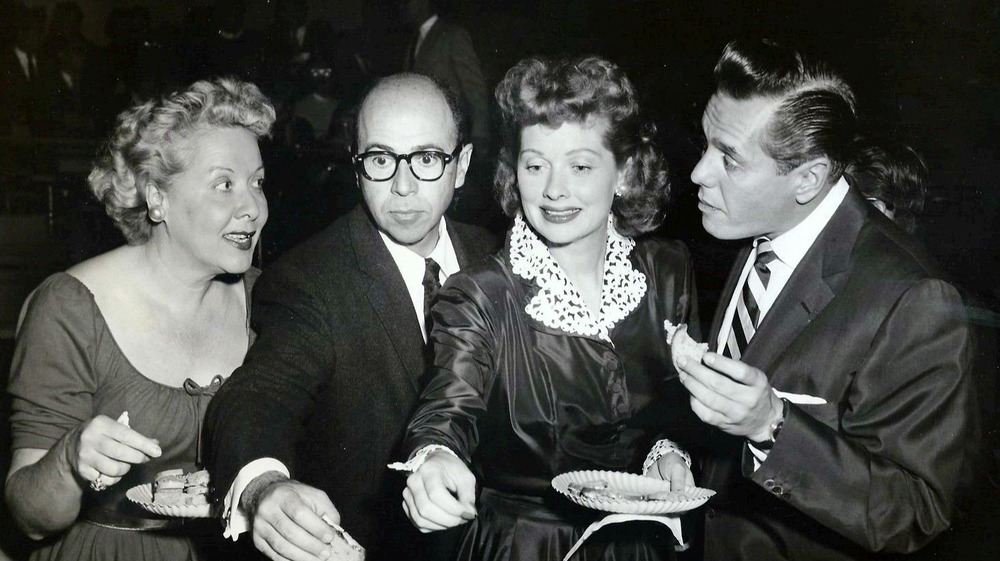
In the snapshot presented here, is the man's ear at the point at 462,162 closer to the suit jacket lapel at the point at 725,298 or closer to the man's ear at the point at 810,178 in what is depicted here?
the suit jacket lapel at the point at 725,298

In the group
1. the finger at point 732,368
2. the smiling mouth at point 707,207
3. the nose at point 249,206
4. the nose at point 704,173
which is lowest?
the finger at point 732,368

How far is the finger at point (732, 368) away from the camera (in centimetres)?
127

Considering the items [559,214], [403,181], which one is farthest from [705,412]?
[403,181]

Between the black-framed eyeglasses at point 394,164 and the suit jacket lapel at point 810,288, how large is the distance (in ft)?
2.74

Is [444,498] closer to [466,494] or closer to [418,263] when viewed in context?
[466,494]

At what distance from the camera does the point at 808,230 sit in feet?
5.38

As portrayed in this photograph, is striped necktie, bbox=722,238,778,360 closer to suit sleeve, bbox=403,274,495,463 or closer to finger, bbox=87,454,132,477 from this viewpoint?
suit sleeve, bbox=403,274,495,463

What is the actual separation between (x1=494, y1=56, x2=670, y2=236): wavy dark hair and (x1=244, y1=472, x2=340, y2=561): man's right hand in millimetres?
761

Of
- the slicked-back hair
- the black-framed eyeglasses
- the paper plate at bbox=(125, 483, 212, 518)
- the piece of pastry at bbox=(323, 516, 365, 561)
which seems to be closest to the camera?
the piece of pastry at bbox=(323, 516, 365, 561)

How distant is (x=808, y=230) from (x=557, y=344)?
1.82ft

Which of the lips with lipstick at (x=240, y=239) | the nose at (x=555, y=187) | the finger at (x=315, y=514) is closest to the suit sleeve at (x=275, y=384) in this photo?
the lips with lipstick at (x=240, y=239)

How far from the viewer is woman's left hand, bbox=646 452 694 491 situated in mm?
1695

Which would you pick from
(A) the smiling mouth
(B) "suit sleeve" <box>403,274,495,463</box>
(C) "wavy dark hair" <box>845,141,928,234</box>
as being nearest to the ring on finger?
(B) "suit sleeve" <box>403,274,495,463</box>

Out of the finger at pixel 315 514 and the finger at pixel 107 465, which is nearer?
the finger at pixel 315 514
